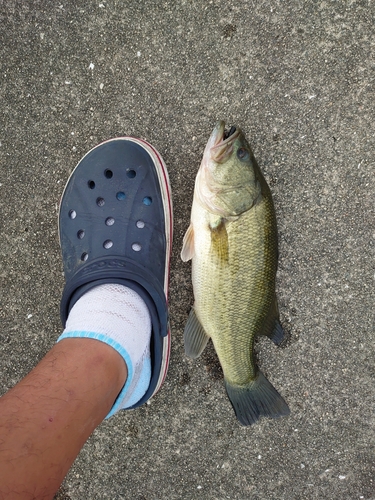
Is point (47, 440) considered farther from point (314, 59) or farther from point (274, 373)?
point (314, 59)

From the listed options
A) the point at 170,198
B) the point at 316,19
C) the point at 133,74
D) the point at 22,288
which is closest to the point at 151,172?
the point at 170,198

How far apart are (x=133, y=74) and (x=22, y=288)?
60.2 inches

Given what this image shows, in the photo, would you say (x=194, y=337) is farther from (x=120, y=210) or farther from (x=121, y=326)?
(x=120, y=210)

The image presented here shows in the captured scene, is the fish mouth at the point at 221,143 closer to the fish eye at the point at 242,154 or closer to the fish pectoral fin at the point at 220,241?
the fish eye at the point at 242,154

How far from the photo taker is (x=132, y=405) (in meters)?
2.08

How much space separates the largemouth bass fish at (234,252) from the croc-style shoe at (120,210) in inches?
10.9

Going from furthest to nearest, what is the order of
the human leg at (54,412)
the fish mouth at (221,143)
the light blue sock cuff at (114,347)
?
the fish mouth at (221,143), the light blue sock cuff at (114,347), the human leg at (54,412)

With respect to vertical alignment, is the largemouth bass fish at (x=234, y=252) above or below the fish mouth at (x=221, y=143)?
below

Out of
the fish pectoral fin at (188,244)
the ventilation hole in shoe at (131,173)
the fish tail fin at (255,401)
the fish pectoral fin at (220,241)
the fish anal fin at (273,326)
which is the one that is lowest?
the fish tail fin at (255,401)

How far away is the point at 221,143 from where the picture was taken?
1831mm

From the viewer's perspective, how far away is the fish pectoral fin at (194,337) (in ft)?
6.87

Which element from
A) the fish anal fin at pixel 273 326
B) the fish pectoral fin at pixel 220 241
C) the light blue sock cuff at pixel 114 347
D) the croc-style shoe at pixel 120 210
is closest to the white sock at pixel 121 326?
the light blue sock cuff at pixel 114 347

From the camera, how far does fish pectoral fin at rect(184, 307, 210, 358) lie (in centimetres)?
209

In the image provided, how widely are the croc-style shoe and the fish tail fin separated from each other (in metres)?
0.44
